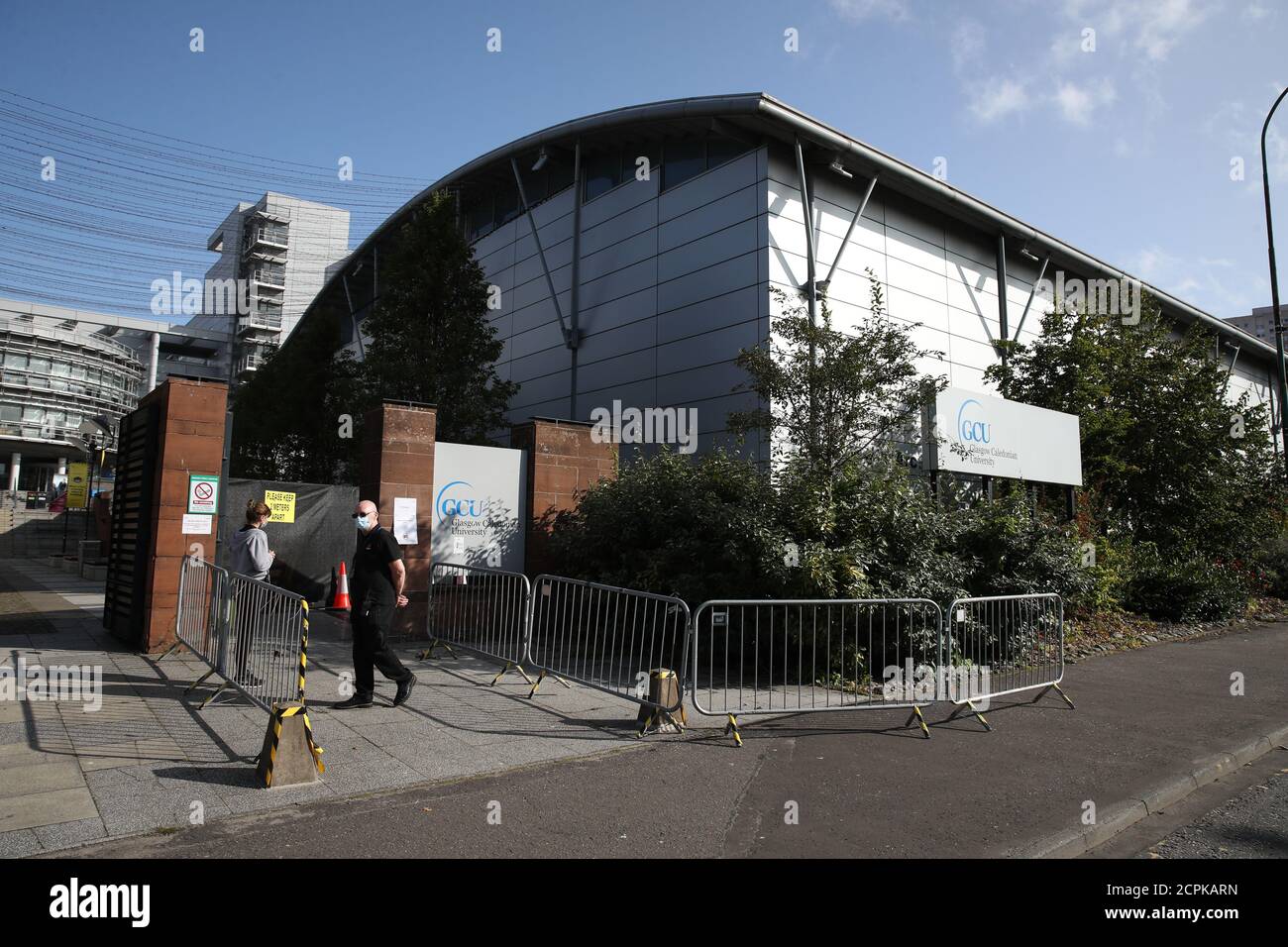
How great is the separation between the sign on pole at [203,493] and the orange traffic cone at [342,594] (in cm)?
354

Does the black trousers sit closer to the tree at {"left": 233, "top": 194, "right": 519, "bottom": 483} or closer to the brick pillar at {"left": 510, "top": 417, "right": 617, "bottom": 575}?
the brick pillar at {"left": 510, "top": 417, "right": 617, "bottom": 575}

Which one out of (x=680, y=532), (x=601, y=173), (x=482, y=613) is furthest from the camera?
(x=601, y=173)

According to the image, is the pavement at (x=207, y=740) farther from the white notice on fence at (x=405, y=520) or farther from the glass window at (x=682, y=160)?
the glass window at (x=682, y=160)

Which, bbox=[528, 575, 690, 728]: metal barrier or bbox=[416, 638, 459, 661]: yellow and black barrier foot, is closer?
bbox=[528, 575, 690, 728]: metal barrier

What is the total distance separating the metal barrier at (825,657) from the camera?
7.54 m

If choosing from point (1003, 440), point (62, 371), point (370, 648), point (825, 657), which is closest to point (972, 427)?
point (1003, 440)

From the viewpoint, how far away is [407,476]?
1051 centimetres

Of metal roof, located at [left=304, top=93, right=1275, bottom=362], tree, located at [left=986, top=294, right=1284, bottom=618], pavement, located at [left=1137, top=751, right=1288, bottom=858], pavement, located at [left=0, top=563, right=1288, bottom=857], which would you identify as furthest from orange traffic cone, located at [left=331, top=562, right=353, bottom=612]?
tree, located at [left=986, top=294, right=1284, bottom=618]

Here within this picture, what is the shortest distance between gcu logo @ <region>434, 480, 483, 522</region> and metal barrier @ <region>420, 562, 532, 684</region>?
87cm

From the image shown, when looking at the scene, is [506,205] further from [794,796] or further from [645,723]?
[794,796]

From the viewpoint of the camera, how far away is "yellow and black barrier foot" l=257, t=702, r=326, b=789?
15.6 feet

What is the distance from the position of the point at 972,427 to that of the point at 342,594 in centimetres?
1089
